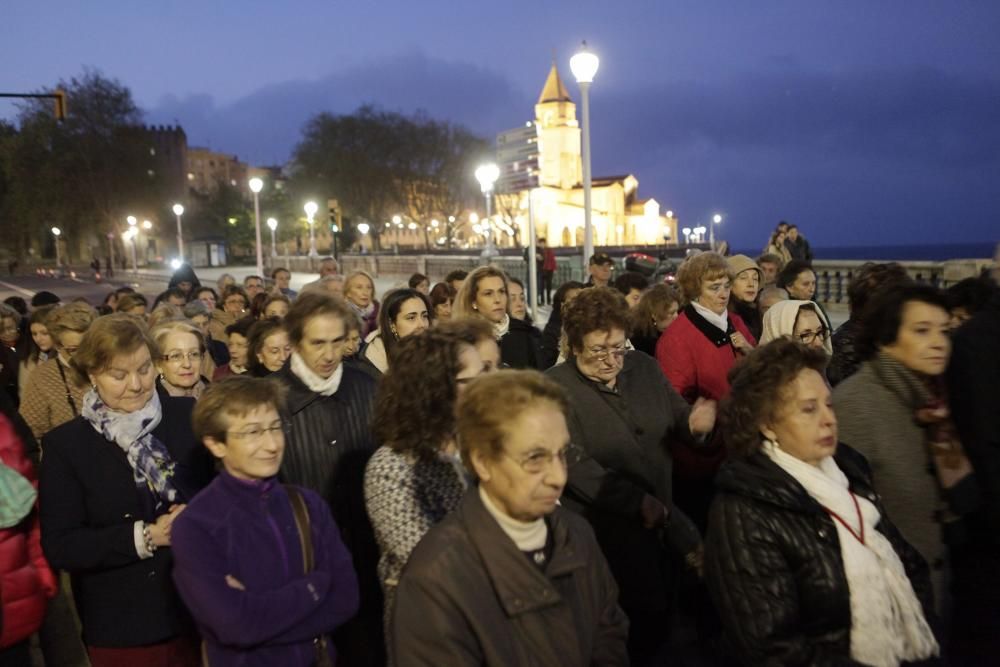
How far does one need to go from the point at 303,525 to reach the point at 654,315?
4.15 meters

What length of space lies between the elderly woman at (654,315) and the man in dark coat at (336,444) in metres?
3.08

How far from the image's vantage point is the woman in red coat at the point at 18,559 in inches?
123

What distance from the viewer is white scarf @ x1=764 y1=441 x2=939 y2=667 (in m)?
2.73

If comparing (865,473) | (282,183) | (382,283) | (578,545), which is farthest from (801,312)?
(282,183)

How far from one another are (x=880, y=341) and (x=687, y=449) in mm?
1168

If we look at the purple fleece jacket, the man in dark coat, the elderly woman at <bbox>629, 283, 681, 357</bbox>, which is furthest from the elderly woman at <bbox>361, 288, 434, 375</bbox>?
the purple fleece jacket

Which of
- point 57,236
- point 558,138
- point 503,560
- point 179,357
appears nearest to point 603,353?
point 503,560

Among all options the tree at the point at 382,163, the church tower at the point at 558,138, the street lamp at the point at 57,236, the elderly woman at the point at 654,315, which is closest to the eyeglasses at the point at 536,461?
the elderly woman at the point at 654,315

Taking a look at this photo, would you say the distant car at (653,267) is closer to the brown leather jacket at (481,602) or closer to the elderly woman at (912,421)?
the elderly woman at (912,421)

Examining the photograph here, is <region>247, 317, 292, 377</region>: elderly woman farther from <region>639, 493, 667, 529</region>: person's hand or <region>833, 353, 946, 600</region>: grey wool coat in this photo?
<region>833, 353, 946, 600</region>: grey wool coat

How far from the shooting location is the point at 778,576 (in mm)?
2711

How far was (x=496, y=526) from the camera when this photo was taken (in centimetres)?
228

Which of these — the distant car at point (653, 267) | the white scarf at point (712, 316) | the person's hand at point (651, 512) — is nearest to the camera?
the person's hand at point (651, 512)

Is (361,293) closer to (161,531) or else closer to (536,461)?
(161,531)
